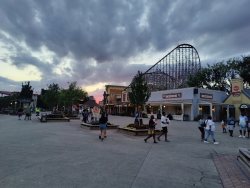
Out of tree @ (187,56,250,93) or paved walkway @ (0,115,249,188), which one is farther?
tree @ (187,56,250,93)

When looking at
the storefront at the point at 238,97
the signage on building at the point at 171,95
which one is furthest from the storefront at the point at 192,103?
the storefront at the point at 238,97

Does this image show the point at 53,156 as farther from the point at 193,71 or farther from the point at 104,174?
the point at 193,71

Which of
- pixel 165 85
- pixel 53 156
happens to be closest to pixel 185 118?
pixel 165 85

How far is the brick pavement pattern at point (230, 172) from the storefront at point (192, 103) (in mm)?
21469

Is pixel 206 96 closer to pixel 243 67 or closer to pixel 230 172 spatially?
pixel 243 67

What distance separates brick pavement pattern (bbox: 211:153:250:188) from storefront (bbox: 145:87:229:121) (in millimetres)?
21469

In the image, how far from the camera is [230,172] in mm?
4699

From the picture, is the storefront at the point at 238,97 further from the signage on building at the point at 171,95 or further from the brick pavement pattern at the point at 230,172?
the brick pavement pattern at the point at 230,172

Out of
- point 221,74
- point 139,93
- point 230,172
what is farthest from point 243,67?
point 230,172

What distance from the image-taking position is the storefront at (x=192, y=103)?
90.7ft

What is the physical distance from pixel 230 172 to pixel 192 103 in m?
24.3

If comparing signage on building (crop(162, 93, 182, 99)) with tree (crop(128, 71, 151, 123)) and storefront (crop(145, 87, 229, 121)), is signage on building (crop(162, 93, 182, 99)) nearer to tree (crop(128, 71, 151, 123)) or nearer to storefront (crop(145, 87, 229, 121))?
storefront (crop(145, 87, 229, 121))

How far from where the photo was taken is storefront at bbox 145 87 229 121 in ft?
90.7

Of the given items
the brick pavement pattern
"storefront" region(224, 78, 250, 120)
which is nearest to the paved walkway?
the brick pavement pattern
